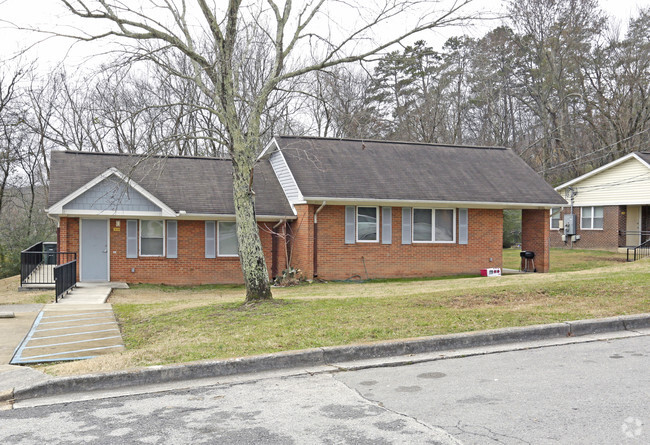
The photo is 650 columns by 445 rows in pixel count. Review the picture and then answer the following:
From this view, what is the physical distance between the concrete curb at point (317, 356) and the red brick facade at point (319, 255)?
1236 cm

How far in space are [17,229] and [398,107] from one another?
964 inches

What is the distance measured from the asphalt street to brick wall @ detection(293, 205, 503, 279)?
13.6 m

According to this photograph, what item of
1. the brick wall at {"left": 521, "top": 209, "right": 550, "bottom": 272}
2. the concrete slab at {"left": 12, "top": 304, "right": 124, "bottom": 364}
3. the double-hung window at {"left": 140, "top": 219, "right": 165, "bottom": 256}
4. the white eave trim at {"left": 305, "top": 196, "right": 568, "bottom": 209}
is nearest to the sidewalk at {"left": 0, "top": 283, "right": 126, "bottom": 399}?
the concrete slab at {"left": 12, "top": 304, "right": 124, "bottom": 364}

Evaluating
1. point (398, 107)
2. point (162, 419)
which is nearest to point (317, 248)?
point (162, 419)

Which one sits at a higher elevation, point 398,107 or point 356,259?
point 398,107

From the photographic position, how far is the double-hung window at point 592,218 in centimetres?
3317

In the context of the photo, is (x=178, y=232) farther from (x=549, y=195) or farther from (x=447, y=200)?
(x=549, y=195)

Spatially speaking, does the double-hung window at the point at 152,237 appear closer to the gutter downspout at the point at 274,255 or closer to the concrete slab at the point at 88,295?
the concrete slab at the point at 88,295

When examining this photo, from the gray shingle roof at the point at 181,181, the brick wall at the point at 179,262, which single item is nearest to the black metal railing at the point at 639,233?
the gray shingle roof at the point at 181,181

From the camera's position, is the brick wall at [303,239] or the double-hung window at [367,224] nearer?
the brick wall at [303,239]

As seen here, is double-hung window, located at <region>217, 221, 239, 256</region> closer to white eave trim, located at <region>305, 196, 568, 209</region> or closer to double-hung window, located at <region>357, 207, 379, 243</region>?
white eave trim, located at <region>305, 196, 568, 209</region>

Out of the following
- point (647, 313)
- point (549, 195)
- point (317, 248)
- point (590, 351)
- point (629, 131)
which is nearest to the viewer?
point (590, 351)

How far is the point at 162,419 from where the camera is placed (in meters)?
5.58

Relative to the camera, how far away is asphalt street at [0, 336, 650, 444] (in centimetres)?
495
